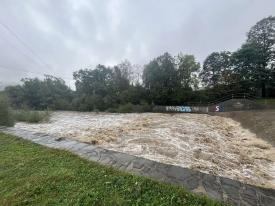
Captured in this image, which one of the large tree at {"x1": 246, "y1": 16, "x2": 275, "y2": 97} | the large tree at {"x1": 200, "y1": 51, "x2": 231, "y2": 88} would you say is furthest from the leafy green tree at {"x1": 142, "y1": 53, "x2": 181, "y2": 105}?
the large tree at {"x1": 246, "y1": 16, "x2": 275, "y2": 97}

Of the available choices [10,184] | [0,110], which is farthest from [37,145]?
[0,110]

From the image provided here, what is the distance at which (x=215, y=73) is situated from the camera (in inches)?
1609

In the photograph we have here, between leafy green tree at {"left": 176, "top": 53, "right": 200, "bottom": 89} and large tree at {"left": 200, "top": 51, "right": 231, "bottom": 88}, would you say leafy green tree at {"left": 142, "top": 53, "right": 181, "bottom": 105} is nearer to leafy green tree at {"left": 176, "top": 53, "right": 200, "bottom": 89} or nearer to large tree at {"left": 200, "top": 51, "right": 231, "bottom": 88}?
leafy green tree at {"left": 176, "top": 53, "right": 200, "bottom": 89}

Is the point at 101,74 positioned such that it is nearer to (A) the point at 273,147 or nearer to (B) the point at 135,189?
(A) the point at 273,147

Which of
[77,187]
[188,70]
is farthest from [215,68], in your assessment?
[77,187]

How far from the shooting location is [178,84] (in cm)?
3503

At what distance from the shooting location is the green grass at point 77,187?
328cm

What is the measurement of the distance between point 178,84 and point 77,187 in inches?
1288

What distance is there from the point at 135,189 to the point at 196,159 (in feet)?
12.8

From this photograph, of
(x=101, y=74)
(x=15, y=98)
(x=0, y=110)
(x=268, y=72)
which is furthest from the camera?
(x=101, y=74)

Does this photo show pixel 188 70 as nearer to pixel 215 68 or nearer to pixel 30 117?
pixel 215 68

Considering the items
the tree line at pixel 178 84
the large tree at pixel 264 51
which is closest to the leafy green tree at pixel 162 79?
the tree line at pixel 178 84

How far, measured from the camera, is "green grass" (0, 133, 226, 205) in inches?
129

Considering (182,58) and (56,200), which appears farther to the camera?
(182,58)
